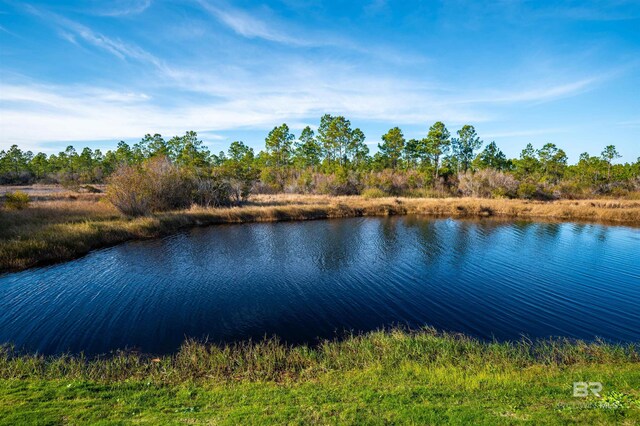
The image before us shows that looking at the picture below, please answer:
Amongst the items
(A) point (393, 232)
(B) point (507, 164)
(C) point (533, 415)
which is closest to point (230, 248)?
(A) point (393, 232)

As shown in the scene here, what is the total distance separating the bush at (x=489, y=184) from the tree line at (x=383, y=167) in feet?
0.63

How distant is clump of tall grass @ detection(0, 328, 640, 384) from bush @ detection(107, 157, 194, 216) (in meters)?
27.5

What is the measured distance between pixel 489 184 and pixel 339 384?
70139mm

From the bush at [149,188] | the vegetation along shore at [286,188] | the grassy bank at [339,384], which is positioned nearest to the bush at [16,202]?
the vegetation along shore at [286,188]

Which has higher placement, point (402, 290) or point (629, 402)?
point (629, 402)

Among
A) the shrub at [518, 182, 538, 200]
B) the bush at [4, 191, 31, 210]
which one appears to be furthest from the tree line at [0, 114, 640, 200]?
the bush at [4, 191, 31, 210]

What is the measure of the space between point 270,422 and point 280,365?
3393 millimetres

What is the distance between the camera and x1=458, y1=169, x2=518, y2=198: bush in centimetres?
6484

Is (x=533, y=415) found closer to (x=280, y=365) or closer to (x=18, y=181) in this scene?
(x=280, y=365)

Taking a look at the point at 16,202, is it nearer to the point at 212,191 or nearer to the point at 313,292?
the point at 212,191

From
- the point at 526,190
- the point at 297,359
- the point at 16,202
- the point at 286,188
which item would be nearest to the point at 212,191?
the point at 16,202

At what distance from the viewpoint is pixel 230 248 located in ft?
84.0

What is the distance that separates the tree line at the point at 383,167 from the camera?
67.0 m

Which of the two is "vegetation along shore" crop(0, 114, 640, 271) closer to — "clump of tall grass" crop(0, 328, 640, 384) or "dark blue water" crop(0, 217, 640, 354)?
"dark blue water" crop(0, 217, 640, 354)
